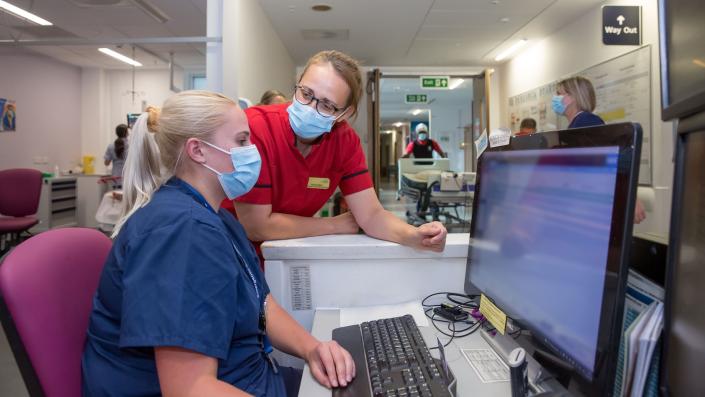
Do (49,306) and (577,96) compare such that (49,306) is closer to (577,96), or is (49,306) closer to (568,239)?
(568,239)

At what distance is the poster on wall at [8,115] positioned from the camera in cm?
631

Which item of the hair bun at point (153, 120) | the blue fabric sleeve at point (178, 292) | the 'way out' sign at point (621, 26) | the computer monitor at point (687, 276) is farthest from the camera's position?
the 'way out' sign at point (621, 26)

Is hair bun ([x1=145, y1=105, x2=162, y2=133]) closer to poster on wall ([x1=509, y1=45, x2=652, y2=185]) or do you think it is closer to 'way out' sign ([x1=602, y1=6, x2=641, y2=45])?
'way out' sign ([x1=602, y1=6, x2=641, y2=45])

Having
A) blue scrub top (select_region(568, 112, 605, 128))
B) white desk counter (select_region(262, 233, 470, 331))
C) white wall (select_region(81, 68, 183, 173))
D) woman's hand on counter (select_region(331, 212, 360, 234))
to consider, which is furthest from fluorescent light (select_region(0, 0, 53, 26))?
blue scrub top (select_region(568, 112, 605, 128))

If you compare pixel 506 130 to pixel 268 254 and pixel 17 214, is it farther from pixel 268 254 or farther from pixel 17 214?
pixel 17 214

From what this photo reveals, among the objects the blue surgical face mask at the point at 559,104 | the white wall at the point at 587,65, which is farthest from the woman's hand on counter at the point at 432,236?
the blue surgical face mask at the point at 559,104

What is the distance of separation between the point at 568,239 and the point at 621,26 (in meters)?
3.02

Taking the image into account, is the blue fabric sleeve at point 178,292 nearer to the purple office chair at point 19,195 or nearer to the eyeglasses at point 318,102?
the eyeglasses at point 318,102

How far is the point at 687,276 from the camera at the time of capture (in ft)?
1.48

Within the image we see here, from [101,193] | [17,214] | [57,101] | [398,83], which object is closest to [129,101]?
[57,101]

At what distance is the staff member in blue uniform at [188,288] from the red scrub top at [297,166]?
0.88ft

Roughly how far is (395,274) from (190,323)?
0.61 metres

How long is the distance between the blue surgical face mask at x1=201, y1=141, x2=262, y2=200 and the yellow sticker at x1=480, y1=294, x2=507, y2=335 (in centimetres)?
59

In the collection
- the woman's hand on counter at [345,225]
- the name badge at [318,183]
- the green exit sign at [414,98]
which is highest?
the green exit sign at [414,98]
